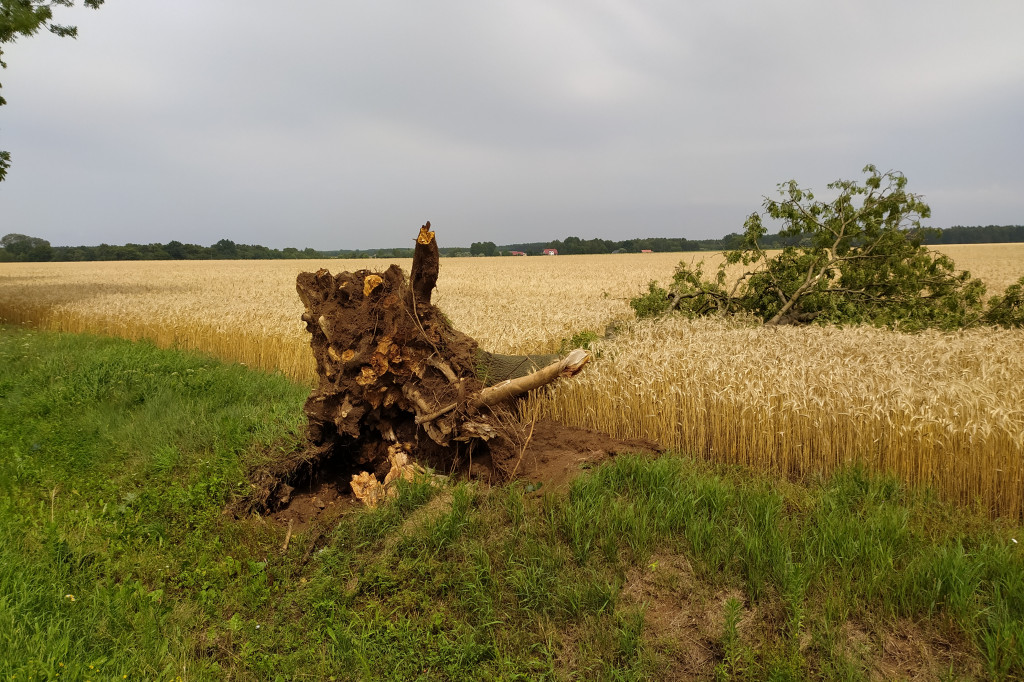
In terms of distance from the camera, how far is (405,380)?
545 cm

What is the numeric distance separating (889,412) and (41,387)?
35.4 feet

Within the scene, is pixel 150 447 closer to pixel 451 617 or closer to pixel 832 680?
pixel 451 617

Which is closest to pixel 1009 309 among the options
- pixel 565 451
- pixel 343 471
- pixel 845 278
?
pixel 845 278

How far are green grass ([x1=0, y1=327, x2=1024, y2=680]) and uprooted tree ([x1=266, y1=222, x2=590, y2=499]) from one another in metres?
0.51

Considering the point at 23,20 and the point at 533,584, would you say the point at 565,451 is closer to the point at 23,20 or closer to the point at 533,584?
the point at 533,584

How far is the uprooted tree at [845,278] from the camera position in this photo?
1013 centimetres

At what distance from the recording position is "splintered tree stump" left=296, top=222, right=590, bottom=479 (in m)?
5.19

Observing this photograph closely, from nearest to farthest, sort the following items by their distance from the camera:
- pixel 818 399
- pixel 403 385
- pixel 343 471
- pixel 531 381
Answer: pixel 818 399 < pixel 403 385 < pixel 531 381 < pixel 343 471

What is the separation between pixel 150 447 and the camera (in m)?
6.64

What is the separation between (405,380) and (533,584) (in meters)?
2.30

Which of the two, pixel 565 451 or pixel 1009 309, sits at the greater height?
pixel 1009 309

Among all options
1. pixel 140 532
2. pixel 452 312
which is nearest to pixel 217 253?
pixel 452 312

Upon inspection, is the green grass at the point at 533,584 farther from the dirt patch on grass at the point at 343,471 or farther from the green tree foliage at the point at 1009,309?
the green tree foliage at the point at 1009,309

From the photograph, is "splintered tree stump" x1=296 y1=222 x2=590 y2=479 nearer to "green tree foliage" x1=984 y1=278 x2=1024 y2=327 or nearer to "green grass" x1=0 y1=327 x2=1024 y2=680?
"green grass" x1=0 y1=327 x2=1024 y2=680
